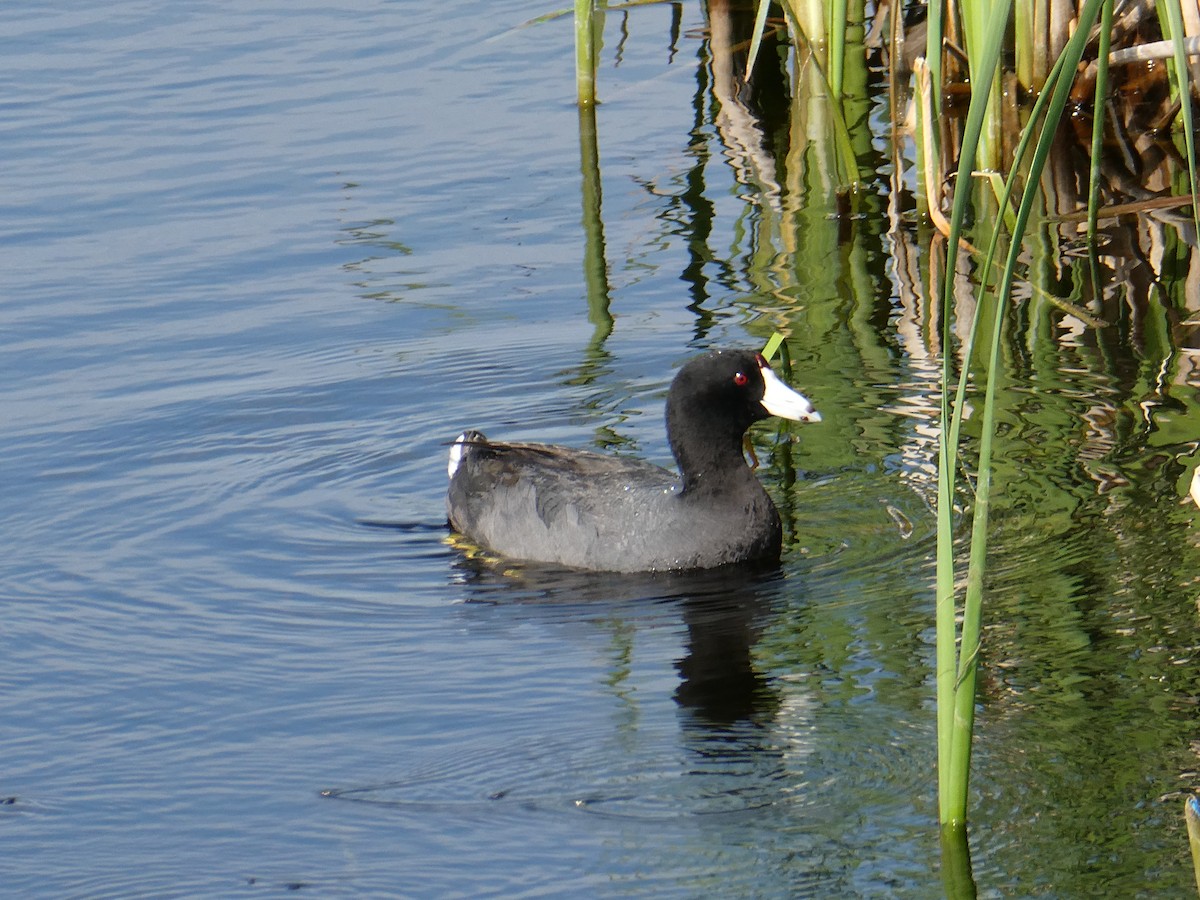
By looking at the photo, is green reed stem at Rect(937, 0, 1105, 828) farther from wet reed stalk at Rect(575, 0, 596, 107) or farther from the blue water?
wet reed stalk at Rect(575, 0, 596, 107)

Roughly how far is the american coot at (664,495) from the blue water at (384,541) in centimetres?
14

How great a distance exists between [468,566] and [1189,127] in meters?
3.51

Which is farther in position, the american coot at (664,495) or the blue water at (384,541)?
the american coot at (664,495)

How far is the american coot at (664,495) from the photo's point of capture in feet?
20.0

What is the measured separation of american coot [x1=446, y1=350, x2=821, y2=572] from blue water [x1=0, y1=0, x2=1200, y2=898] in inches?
5.3

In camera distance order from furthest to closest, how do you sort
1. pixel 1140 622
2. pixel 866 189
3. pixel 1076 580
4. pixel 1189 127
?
1. pixel 866 189
2. pixel 1076 580
3. pixel 1140 622
4. pixel 1189 127

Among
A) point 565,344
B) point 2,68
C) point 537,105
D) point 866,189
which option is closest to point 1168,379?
point 565,344

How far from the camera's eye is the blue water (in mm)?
4238

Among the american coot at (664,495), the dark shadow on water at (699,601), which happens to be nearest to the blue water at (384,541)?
the dark shadow on water at (699,601)

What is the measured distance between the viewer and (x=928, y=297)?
26.6 ft

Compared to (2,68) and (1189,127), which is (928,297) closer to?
(1189,127)

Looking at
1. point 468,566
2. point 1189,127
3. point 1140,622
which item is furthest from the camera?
point 468,566

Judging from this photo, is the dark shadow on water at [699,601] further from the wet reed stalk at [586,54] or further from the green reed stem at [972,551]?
the wet reed stalk at [586,54]

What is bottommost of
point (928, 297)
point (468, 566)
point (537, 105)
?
point (468, 566)
